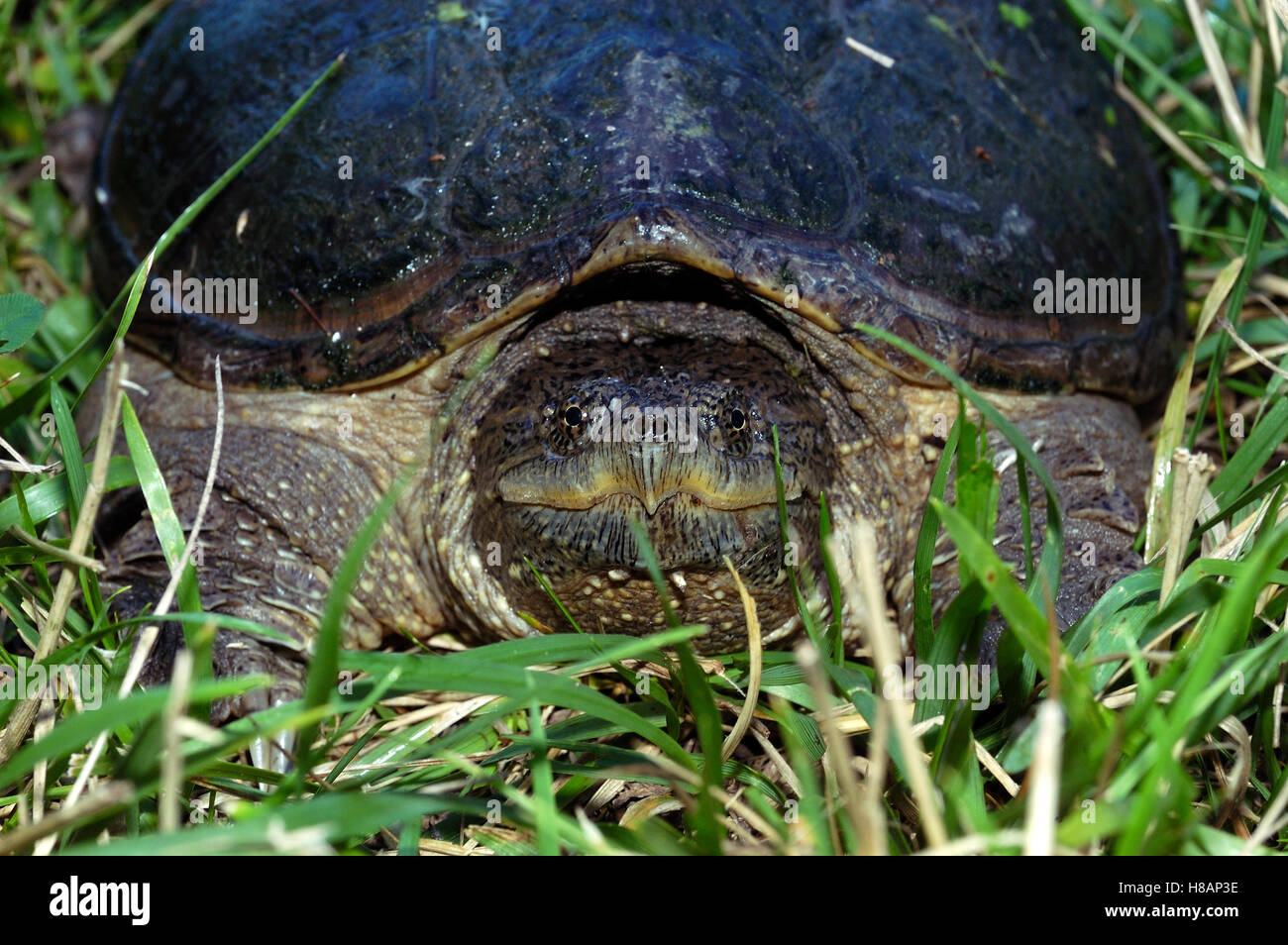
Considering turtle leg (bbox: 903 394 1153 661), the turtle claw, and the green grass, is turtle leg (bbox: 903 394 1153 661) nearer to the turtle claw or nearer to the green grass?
the green grass

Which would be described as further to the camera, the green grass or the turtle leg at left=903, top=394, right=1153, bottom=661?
the turtle leg at left=903, top=394, right=1153, bottom=661

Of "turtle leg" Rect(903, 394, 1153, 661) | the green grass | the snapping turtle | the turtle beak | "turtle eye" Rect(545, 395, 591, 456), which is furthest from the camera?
"turtle leg" Rect(903, 394, 1153, 661)

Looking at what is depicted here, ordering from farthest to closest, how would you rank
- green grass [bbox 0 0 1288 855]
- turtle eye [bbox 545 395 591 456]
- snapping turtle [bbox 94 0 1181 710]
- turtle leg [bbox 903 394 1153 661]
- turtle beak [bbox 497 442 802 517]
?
1. turtle leg [bbox 903 394 1153 661]
2. snapping turtle [bbox 94 0 1181 710]
3. turtle eye [bbox 545 395 591 456]
4. turtle beak [bbox 497 442 802 517]
5. green grass [bbox 0 0 1288 855]

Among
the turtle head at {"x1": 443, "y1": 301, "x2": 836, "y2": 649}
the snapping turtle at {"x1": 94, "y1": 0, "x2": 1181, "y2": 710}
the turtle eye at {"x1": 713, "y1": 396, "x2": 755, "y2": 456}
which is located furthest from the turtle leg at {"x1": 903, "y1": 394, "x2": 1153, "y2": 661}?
the turtle eye at {"x1": 713, "y1": 396, "x2": 755, "y2": 456}

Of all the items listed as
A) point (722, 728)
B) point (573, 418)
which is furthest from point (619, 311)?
point (722, 728)

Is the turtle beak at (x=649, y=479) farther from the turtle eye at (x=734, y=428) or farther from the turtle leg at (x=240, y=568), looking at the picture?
the turtle leg at (x=240, y=568)
